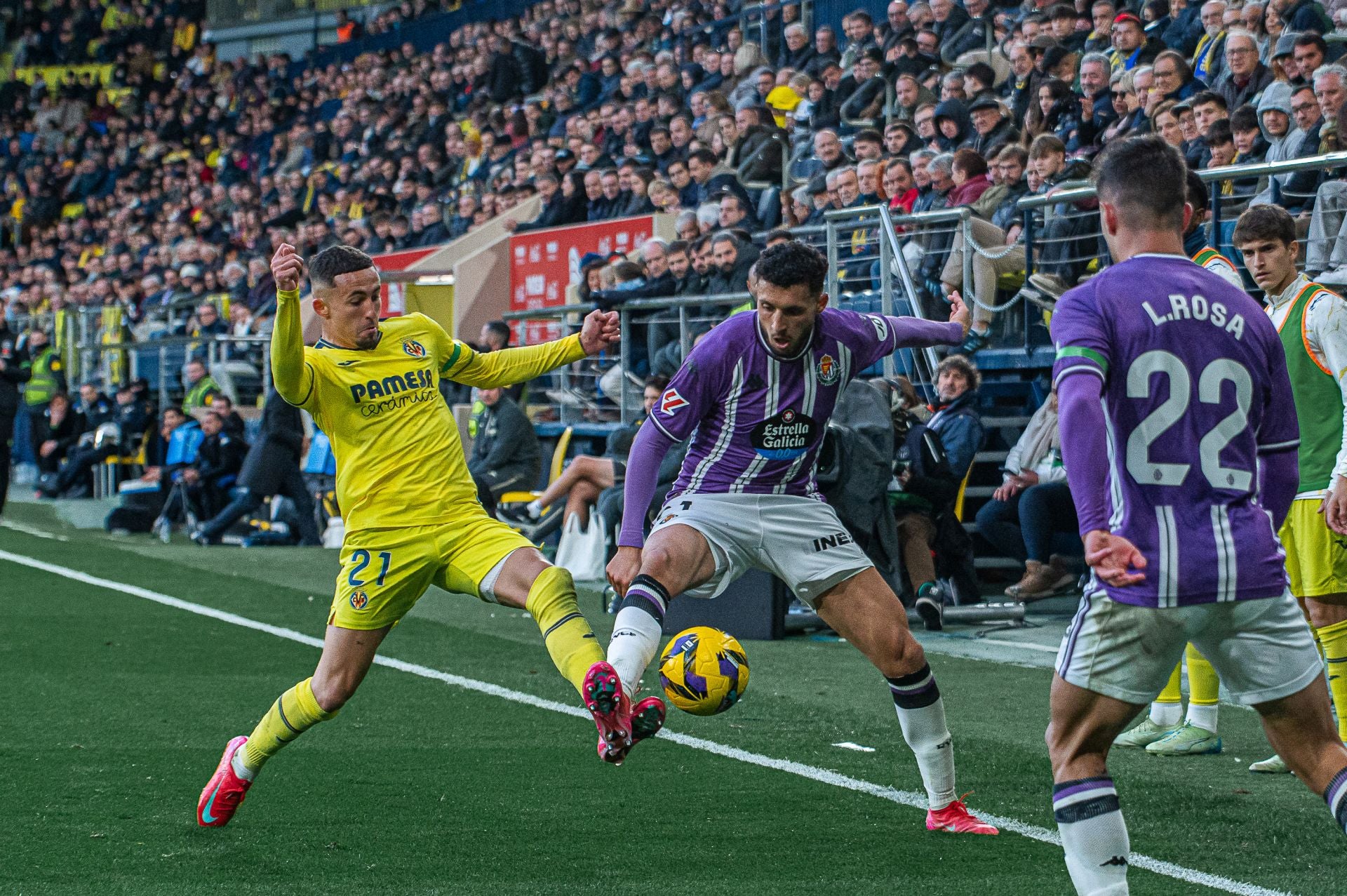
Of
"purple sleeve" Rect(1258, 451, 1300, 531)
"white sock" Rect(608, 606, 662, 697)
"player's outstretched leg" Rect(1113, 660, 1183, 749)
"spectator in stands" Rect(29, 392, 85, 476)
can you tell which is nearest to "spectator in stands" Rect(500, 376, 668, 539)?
"player's outstretched leg" Rect(1113, 660, 1183, 749)

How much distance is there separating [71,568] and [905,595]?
7.77 meters

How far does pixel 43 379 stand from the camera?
25.9 m

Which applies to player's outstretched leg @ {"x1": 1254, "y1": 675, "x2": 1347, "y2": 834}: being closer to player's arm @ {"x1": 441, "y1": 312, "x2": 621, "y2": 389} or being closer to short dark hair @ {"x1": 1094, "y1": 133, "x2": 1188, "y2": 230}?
short dark hair @ {"x1": 1094, "y1": 133, "x2": 1188, "y2": 230}

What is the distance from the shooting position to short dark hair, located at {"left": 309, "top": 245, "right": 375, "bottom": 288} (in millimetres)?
6129

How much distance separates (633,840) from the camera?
18.3 feet

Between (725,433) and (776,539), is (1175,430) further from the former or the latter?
(725,433)

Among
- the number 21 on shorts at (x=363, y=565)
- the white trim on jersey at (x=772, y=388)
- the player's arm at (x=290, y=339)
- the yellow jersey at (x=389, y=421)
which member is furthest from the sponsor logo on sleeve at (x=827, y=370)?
the player's arm at (x=290, y=339)

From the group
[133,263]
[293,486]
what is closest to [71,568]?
[293,486]

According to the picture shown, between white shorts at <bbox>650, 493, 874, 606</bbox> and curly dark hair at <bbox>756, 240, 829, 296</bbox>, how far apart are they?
802mm

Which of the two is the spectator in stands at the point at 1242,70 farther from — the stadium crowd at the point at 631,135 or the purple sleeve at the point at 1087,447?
the purple sleeve at the point at 1087,447

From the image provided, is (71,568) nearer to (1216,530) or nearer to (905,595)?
(905,595)

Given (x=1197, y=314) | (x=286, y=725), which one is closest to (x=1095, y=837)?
(x=1197, y=314)

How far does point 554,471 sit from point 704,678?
10.2 meters

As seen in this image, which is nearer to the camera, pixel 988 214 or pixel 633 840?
pixel 633 840
